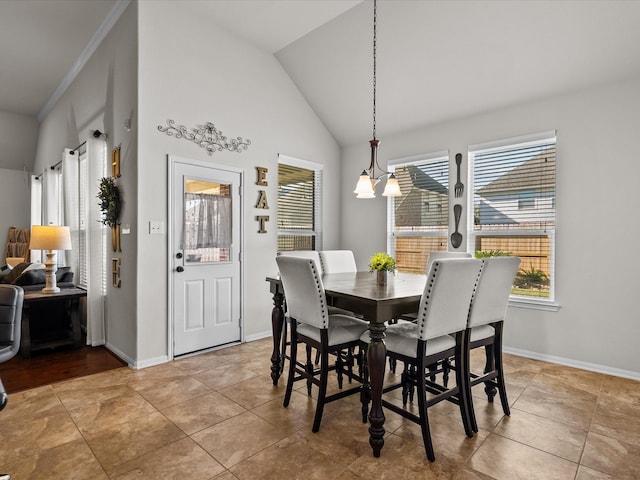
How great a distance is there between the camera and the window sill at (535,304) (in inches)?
143

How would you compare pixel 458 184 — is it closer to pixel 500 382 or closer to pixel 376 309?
pixel 500 382

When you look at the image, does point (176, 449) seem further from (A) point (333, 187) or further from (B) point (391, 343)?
(A) point (333, 187)

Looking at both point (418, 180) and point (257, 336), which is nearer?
point (257, 336)

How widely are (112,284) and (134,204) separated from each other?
3.40 ft

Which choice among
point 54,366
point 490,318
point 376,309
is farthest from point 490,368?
point 54,366

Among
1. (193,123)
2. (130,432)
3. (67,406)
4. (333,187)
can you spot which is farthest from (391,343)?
(333,187)

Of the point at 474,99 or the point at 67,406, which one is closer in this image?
the point at 67,406

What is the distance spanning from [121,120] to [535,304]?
4609mm

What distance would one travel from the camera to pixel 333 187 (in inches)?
214

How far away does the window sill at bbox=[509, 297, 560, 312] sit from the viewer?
11.9 feet

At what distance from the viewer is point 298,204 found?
16.4 feet

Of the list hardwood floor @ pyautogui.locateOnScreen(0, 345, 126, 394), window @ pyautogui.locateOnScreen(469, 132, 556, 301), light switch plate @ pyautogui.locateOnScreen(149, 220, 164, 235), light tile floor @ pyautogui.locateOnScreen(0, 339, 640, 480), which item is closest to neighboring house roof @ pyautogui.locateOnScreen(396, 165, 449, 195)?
window @ pyautogui.locateOnScreen(469, 132, 556, 301)

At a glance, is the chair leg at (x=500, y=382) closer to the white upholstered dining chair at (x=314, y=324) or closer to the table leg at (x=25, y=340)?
the white upholstered dining chair at (x=314, y=324)

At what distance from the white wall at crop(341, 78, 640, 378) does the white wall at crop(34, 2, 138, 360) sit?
381 centimetres
